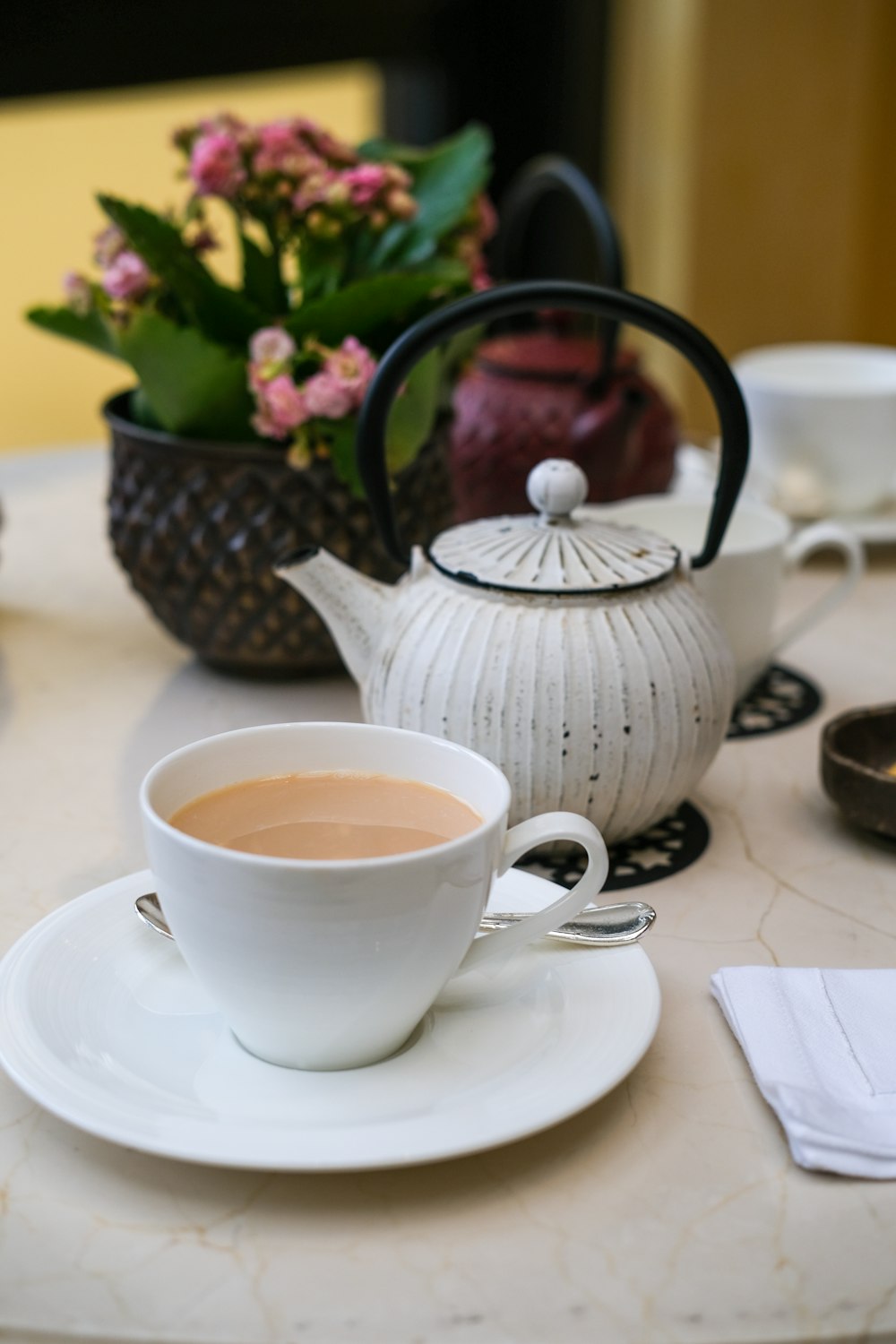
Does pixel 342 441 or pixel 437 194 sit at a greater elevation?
pixel 437 194

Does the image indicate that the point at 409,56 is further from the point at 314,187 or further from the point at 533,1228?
the point at 533,1228

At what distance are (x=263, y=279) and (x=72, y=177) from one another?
51.0 inches

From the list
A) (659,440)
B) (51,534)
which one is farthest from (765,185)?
(51,534)

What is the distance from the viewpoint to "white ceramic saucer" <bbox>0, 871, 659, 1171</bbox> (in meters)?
0.44

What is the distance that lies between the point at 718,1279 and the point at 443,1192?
3.5 inches

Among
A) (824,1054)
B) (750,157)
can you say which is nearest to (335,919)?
(824,1054)

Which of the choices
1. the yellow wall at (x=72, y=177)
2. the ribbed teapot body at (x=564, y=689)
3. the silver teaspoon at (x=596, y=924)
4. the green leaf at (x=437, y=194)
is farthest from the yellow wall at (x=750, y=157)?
the silver teaspoon at (x=596, y=924)

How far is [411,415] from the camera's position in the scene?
2.70 ft

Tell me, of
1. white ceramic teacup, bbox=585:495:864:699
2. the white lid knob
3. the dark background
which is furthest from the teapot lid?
the dark background

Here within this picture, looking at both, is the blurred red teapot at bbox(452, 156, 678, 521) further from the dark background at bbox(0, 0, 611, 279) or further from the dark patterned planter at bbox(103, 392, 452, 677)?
the dark background at bbox(0, 0, 611, 279)

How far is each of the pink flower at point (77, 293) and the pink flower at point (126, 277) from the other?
1.7 inches

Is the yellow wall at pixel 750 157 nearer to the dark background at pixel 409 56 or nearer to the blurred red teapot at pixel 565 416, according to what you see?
the dark background at pixel 409 56

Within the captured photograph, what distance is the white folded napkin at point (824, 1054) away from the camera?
467 mm

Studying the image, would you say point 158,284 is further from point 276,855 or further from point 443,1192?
point 443,1192
